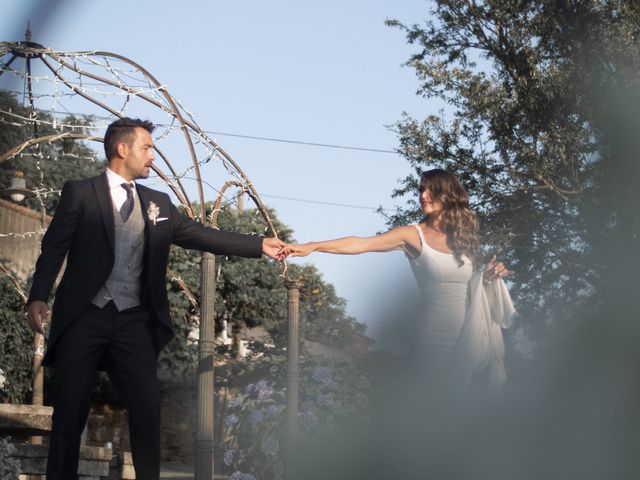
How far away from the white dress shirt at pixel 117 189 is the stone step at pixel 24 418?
344 cm

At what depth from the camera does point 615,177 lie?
639 inches

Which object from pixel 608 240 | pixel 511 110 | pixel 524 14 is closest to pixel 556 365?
pixel 608 240

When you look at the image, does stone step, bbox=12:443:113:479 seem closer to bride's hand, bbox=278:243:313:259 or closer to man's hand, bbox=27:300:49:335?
bride's hand, bbox=278:243:313:259

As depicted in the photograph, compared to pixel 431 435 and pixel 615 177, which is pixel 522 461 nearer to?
pixel 431 435

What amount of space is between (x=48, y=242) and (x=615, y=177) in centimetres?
1305

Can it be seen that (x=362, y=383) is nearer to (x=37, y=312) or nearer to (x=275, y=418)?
(x=275, y=418)

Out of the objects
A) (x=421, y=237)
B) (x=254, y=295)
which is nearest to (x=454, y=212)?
(x=421, y=237)

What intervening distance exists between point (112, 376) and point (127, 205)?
0.74 meters

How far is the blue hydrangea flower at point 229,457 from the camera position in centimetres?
891

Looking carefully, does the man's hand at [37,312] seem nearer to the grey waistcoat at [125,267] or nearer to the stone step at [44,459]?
the grey waistcoat at [125,267]

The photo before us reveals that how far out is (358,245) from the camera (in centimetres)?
600

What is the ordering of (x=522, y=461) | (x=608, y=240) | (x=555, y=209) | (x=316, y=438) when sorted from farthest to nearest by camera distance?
(x=555, y=209)
(x=608, y=240)
(x=316, y=438)
(x=522, y=461)

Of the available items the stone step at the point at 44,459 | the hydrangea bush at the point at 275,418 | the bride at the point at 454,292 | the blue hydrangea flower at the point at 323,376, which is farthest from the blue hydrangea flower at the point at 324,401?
the bride at the point at 454,292

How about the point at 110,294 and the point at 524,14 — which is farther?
the point at 524,14
